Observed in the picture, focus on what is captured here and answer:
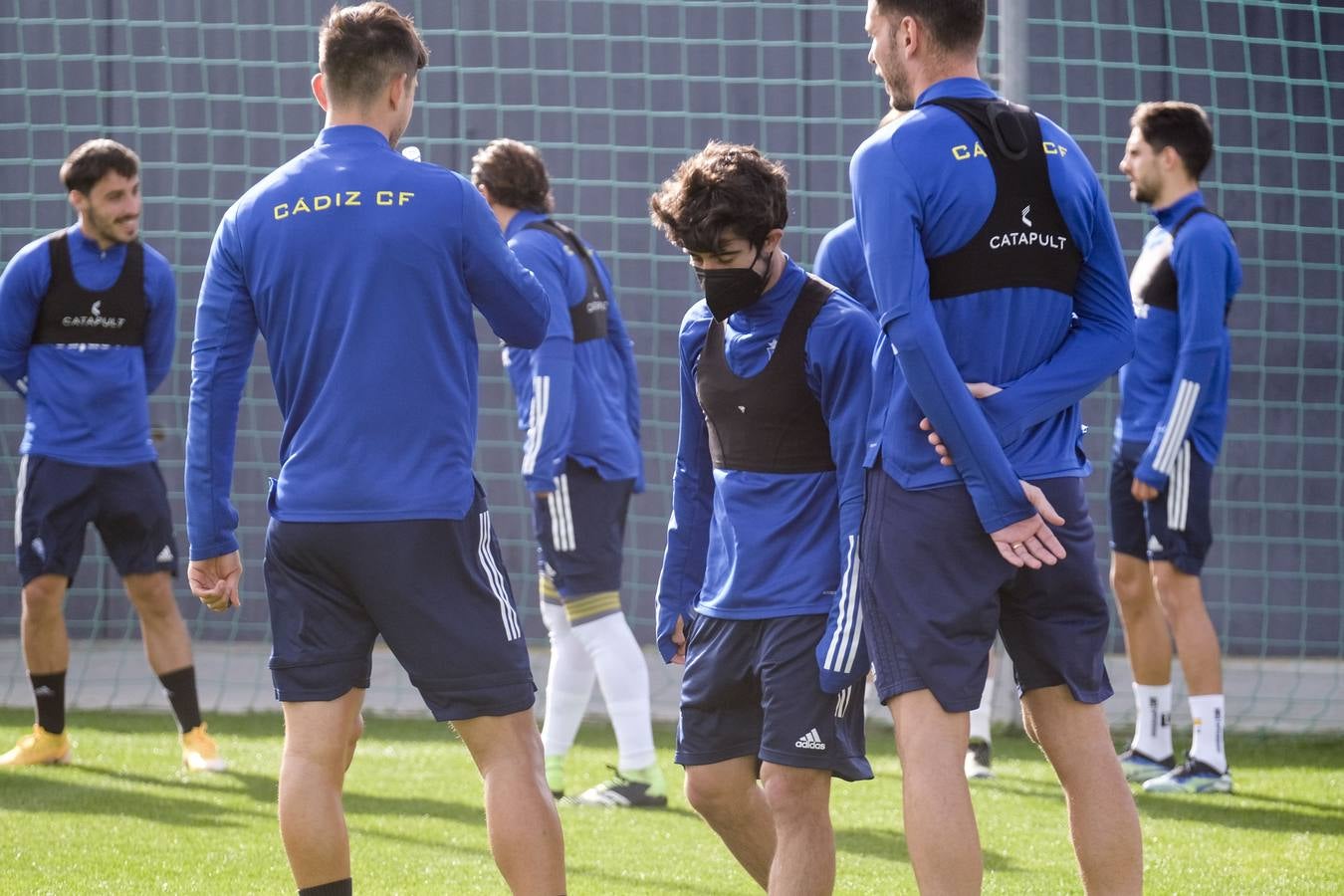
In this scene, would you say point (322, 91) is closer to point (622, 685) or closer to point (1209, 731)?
point (622, 685)

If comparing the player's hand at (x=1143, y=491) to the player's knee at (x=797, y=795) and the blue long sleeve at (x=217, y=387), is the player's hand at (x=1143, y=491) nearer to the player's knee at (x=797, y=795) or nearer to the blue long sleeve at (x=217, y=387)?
the player's knee at (x=797, y=795)

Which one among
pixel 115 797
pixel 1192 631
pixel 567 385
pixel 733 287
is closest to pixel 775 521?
pixel 733 287

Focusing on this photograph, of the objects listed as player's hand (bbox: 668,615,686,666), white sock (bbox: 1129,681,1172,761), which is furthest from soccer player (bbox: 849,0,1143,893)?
white sock (bbox: 1129,681,1172,761)

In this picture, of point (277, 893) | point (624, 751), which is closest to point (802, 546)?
point (277, 893)

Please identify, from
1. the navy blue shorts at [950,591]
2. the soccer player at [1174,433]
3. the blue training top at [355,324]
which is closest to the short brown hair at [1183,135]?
the soccer player at [1174,433]

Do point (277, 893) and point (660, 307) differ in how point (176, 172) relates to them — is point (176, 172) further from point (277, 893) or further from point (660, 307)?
point (277, 893)

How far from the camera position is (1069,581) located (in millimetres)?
2949

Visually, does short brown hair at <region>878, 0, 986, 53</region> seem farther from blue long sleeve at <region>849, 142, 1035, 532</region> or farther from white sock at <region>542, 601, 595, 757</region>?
white sock at <region>542, 601, 595, 757</region>

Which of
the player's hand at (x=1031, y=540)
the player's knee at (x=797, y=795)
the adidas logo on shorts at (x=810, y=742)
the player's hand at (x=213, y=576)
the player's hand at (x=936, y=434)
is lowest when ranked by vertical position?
the player's knee at (x=797, y=795)

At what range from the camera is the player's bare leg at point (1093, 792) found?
9.73 ft

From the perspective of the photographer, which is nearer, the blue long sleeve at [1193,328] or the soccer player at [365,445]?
the soccer player at [365,445]

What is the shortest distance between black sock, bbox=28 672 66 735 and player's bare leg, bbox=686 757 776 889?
3344 mm

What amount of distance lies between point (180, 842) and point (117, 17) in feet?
17.6

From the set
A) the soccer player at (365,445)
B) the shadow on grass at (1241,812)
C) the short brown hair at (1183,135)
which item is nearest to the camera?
the soccer player at (365,445)
